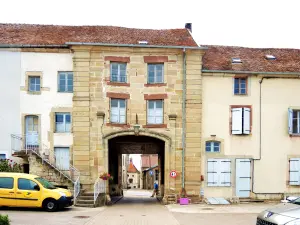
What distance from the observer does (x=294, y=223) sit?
9.88 meters

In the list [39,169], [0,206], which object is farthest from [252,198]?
[0,206]

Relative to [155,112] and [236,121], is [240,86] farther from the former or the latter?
[155,112]

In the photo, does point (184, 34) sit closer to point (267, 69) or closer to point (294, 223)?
point (267, 69)

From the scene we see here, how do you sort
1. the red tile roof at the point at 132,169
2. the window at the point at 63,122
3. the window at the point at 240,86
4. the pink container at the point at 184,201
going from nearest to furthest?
the pink container at the point at 184,201 < the window at the point at 63,122 < the window at the point at 240,86 < the red tile roof at the point at 132,169

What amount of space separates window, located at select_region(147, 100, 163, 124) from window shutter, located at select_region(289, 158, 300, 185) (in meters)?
7.97

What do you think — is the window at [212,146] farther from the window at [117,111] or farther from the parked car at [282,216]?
the parked car at [282,216]

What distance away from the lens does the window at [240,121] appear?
24969mm

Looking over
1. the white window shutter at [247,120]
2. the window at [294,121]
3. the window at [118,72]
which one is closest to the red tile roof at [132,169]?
the window at [118,72]

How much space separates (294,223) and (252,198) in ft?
50.7

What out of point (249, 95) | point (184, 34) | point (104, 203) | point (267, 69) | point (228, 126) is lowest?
point (104, 203)

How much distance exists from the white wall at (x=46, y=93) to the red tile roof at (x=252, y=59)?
Result: 817 cm

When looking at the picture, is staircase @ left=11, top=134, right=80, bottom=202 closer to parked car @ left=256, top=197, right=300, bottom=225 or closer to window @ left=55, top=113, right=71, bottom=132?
window @ left=55, top=113, right=71, bottom=132

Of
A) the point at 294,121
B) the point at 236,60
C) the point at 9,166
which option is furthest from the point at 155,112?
the point at 9,166

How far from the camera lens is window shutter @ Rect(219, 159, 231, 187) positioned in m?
25.0
